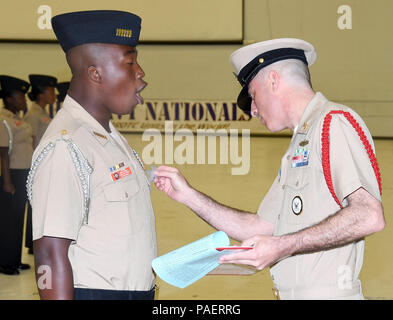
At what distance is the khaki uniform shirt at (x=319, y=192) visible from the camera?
6.09ft

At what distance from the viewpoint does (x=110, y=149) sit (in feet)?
6.69

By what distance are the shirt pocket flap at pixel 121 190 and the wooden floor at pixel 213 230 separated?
2.70 meters

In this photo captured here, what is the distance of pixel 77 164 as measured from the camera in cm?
184

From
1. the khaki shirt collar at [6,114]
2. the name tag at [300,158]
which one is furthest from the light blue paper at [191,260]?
the khaki shirt collar at [6,114]

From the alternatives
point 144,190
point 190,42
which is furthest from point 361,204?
point 190,42

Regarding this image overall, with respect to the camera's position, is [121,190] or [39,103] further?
[39,103]

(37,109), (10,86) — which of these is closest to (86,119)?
(10,86)

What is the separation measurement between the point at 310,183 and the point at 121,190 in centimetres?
64

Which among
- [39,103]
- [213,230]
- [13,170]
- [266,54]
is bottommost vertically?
[213,230]

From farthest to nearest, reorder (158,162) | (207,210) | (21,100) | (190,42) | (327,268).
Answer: (190,42) < (158,162) < (21,100) < (207,210) < (327,268)

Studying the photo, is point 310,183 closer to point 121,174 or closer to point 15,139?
point 121,174
